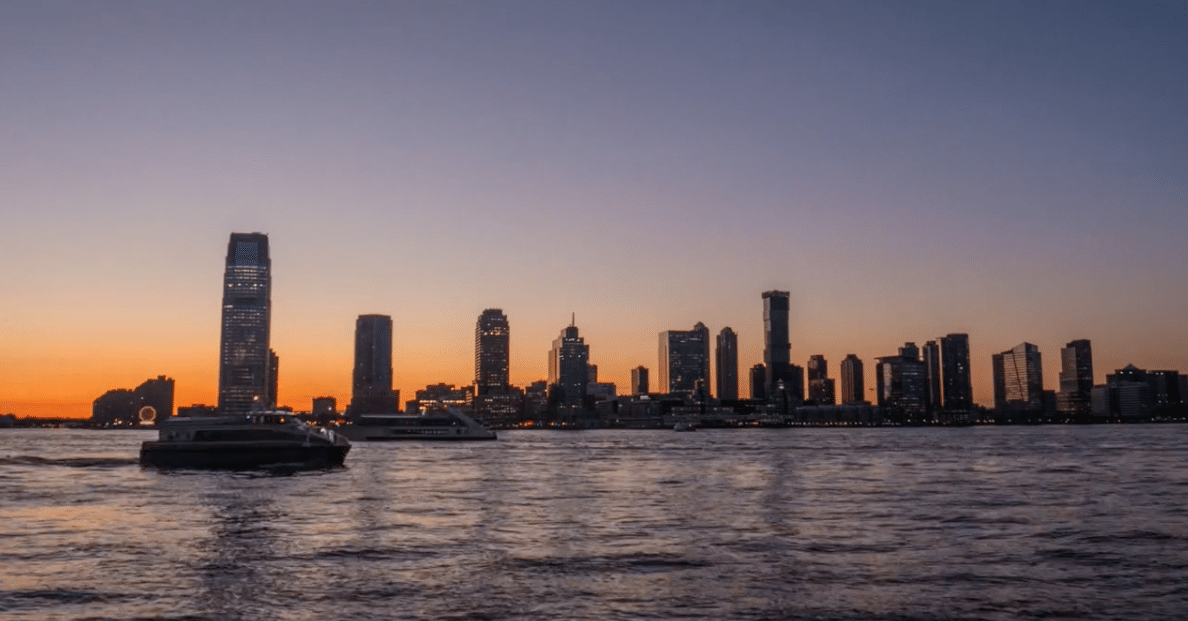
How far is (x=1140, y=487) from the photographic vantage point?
66.9m

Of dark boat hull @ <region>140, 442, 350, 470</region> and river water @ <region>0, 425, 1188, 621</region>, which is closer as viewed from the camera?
river water @ <region>0, 425, 1188, 621</region>

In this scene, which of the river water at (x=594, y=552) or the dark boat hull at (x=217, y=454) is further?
the dark boat hull at (x=217, y=454)

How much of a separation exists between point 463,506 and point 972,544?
27.8m

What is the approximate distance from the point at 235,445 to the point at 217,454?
5.97 ft

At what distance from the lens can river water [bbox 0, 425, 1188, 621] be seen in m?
25.0

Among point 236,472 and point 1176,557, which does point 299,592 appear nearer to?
point 1176,557

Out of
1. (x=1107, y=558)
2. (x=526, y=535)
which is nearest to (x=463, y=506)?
(x=526, y=535)

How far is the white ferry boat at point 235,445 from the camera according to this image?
9262 cm

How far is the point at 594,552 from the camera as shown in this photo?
34.6 metres

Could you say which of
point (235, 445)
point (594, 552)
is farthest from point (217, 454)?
point (594, 552)

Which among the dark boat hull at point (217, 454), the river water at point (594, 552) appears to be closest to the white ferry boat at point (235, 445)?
the dark boat hull at point (217, 454)

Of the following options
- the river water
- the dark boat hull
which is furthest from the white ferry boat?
the river water

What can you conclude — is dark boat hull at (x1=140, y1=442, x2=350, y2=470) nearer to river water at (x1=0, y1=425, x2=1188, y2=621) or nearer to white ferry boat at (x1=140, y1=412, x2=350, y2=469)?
white ferry boat at (x1=140, y1=412, x2=350, y2=469)

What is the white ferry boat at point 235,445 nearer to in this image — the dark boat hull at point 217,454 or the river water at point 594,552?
the dark boat hull at point 217,454
